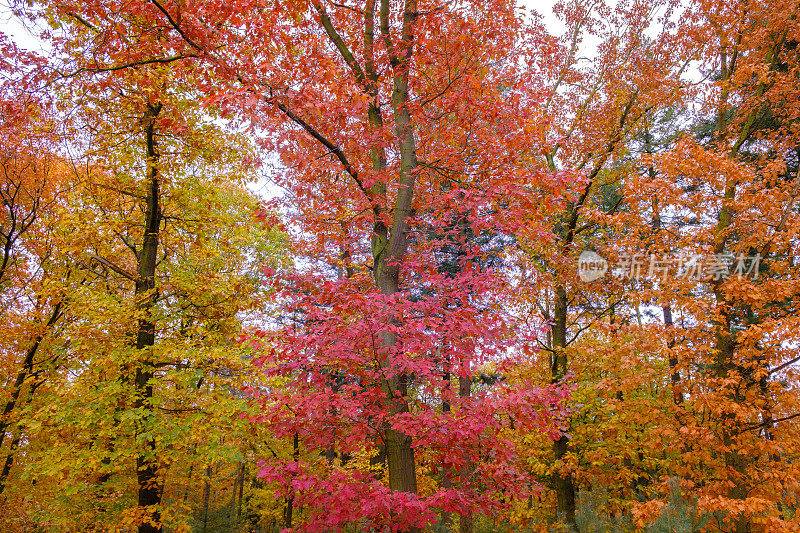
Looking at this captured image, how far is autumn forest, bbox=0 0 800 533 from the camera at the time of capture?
5.24 m

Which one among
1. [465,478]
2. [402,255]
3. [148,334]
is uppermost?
[402,255]

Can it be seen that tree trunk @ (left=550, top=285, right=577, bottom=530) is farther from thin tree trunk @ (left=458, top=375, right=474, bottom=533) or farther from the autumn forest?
thin tree trunk @ (left=458, top=375, right=474, bottom=533)

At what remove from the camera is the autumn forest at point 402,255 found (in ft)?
17.2

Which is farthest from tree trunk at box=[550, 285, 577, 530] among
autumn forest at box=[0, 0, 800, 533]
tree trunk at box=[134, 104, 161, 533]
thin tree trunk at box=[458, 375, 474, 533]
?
tree trunk at box=[134, 104, 161, 533]

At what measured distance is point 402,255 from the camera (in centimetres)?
648

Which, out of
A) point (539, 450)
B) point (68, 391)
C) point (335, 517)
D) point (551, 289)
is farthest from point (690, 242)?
point (68, 391)

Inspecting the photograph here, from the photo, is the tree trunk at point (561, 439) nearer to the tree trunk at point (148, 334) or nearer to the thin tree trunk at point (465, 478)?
the thin tree trunk at point (465, 478)

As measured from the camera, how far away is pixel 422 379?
7.29 meters

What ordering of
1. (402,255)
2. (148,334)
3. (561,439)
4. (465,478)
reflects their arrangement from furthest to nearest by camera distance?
1. (561,439)
2. (148,334)
3. (402,255)
4. (465,478)

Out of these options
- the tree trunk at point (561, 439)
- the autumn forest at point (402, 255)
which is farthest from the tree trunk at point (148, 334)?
the tree trunk at point (561, 439)

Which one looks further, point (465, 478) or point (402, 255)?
point (402, 255)

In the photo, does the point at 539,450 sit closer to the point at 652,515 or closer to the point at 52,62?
the point at 652,515

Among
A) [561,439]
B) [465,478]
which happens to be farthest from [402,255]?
[561,439]

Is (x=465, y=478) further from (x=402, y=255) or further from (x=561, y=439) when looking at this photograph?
(x=561, y=439)
